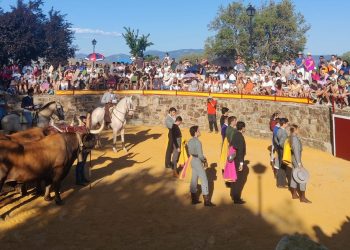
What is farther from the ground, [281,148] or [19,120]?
[19,120]

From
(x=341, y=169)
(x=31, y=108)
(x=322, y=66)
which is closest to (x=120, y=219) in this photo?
(x=31, y=108)

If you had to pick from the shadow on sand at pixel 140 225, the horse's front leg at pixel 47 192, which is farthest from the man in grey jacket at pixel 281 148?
the horse's front leg at pixel 47 192

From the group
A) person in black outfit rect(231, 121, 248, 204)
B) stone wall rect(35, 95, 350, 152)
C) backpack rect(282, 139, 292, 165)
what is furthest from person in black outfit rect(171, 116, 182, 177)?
stone wall rect(35, 95, 350, 152)

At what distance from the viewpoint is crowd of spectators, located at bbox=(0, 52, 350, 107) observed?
1719 cm

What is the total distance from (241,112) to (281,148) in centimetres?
855

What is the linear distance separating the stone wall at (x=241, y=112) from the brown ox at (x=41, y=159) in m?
9.67

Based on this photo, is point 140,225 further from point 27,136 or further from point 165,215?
point 27,136

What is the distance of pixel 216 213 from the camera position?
9703mm

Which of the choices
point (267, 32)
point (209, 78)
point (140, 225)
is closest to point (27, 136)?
point (140, 225)

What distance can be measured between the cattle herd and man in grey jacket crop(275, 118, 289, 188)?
196 inches

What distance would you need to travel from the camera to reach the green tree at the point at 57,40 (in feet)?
97.2

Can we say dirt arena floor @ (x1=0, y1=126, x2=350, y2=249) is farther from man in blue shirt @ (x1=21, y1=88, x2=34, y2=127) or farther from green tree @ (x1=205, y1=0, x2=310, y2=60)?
green tree @ (x1=205, y1=0, x2=310, y2=60)

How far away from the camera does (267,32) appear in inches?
2093

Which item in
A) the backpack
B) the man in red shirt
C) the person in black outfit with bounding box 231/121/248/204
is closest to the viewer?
the person in black outfit with bounding box 231/121/248/204
